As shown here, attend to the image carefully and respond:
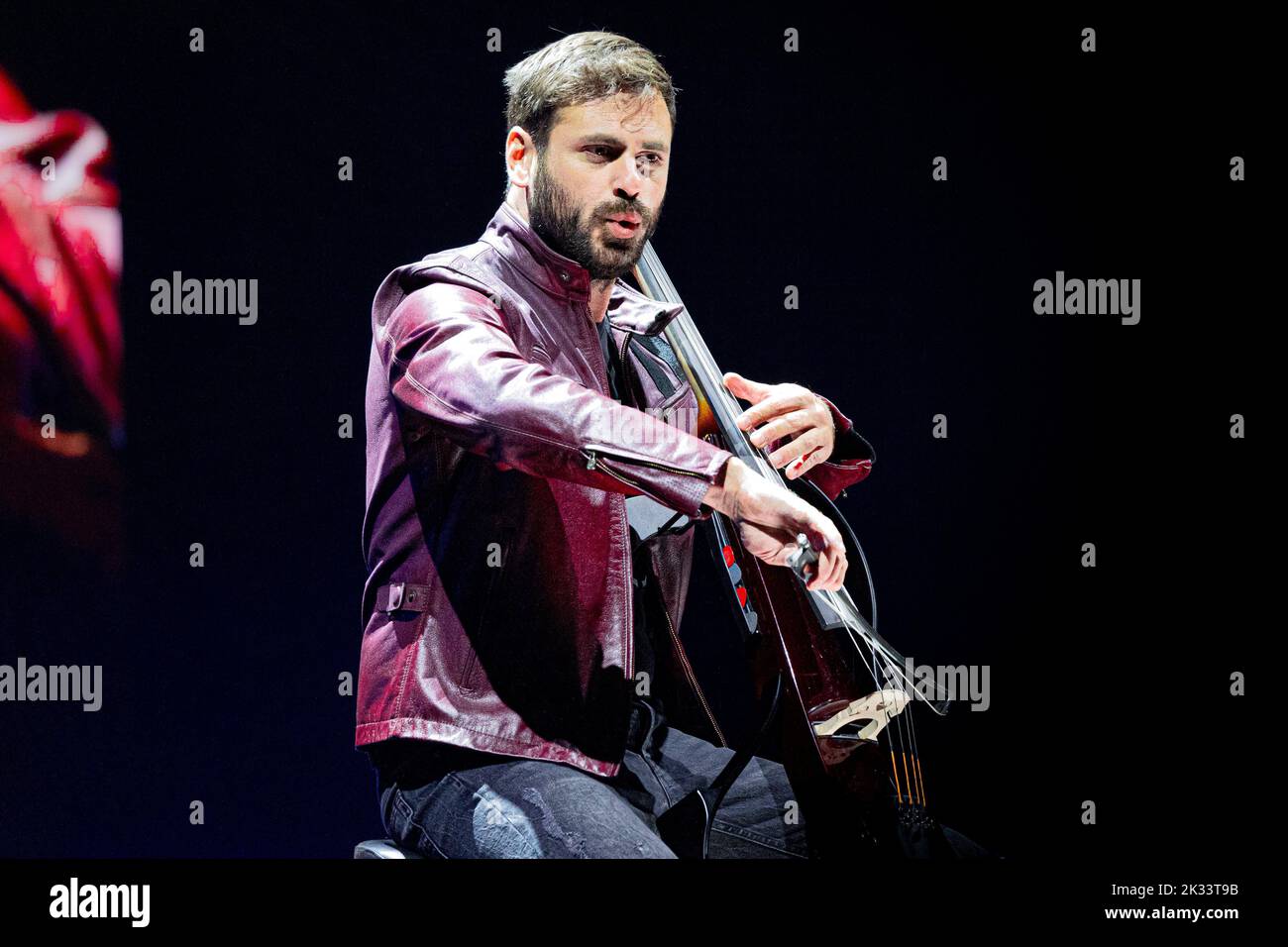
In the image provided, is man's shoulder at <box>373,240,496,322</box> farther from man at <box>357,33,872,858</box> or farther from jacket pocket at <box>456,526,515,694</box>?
jacket pocket at <box>456,526,515,694</box>

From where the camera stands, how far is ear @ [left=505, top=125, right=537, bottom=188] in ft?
6.75

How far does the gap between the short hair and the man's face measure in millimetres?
14

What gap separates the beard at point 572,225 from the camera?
6.63ft

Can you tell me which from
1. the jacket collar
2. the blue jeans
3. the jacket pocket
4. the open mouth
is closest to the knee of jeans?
the blue jeans

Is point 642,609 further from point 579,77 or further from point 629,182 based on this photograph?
point 579,77

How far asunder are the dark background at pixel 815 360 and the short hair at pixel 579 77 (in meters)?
0.37

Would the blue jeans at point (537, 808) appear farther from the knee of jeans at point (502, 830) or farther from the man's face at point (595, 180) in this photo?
the man's face at point (595, 180)

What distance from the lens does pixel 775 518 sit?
169 cm

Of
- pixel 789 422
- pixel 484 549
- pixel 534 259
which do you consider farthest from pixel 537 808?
pixel 534 259
